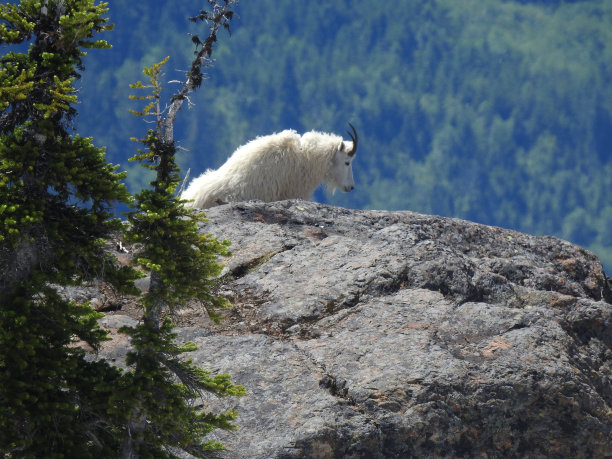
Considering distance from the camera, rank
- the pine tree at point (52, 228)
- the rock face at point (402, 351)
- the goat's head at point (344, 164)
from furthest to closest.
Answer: the goat's head at point (344, 164)
the rock face at point (402, 351)
the pine tree at point (52, 228)

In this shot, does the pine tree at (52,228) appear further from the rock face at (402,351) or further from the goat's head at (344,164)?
the goat's head at (344,164)

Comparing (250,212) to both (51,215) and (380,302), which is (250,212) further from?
(51,215)

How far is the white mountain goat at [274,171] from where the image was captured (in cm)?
1525

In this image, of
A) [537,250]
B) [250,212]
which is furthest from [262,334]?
[537,250]

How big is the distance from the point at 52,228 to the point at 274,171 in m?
9.72

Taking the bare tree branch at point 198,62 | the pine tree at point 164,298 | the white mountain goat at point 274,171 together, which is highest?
the white mountain goat at point 274,171

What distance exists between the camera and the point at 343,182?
18.4m

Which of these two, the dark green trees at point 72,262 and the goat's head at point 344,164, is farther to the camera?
the goat's head at point 344,164

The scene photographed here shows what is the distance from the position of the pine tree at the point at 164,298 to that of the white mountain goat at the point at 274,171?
8.17m

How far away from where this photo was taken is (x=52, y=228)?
6.31 metres

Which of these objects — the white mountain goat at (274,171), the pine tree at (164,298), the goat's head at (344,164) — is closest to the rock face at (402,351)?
the pine tree at (164,298)

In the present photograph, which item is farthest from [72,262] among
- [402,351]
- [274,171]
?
[274,171]

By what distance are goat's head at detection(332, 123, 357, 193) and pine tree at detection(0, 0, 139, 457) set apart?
11.7 meters

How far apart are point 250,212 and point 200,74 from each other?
5.18 m
